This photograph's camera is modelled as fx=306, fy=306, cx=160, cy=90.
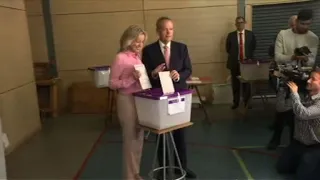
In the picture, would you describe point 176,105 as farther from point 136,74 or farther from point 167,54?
point 167,54

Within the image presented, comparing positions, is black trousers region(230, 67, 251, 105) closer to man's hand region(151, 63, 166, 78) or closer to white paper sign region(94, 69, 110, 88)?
white paper sign region(94, 69, 110, 88)

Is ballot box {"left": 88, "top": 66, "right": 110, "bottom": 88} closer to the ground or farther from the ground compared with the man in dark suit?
closer to the ground

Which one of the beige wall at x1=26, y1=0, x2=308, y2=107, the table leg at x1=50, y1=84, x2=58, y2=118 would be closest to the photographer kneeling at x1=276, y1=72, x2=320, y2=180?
the beige wall at x1=26, y1=0, x2=308, y2=107

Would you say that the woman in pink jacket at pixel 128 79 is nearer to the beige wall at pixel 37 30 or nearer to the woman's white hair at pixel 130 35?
the woman's white hair at pixel 130 35

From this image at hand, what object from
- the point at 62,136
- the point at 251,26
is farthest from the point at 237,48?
the point at 62,136

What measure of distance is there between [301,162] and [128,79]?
5.82 ft

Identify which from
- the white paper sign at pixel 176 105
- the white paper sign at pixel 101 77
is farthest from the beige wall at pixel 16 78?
the white paper sign at pixel 176 105

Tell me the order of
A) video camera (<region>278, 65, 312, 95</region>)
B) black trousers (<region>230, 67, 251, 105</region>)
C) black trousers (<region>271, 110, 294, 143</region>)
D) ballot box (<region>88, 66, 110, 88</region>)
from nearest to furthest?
video camera (<region>278, 65, 312, 95</region>) < black trousers (<region>271, 110, 294, 143</region>) < ballot box (<region>88, 66, 110, 88</region>) < black trousers (<region>230, 67, 251, 105</region>)

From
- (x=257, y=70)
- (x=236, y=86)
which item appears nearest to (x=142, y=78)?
(x=257, y=70)

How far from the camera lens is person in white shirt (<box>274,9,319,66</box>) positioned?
337cm

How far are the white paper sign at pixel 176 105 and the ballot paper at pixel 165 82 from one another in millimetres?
71

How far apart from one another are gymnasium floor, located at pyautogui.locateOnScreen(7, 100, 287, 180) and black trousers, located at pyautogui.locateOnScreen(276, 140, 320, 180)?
0.14m

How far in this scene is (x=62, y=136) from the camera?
462 centimetres

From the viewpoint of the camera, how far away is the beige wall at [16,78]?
3.91 m
